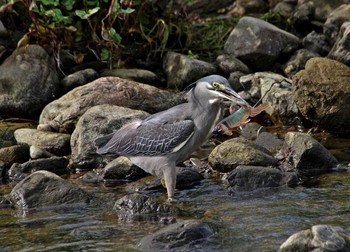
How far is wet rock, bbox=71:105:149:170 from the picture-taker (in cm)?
951

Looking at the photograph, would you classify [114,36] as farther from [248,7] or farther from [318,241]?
[318,241]

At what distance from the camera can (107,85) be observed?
10758mm

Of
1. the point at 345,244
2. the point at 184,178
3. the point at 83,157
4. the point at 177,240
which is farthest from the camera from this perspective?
the point at 83,157

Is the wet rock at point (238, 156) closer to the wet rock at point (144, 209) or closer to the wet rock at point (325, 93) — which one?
the wet rock at point (325, 93)

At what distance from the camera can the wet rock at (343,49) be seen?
37.4 feet

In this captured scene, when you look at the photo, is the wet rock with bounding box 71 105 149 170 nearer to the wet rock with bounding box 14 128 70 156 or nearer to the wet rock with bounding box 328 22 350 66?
the wet rock with bounding box 14 128 70 156

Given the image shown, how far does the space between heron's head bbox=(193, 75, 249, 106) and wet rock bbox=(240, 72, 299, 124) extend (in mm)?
3011

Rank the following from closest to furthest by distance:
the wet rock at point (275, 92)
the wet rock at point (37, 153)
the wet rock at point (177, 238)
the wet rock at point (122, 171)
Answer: the wet rock at point (177, 238) < the wet rock at point (122, 171) < the wet rock at point (37, 153) < the wet rock at point (275, 92)

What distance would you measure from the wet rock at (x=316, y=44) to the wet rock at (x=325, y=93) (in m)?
2.19

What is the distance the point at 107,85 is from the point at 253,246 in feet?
16.0

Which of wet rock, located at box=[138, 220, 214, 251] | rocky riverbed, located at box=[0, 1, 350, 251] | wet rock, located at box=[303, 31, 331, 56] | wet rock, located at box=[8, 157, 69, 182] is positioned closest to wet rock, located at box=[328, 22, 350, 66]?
rocky riverbed, located at box=[0, 1, 350, 251]

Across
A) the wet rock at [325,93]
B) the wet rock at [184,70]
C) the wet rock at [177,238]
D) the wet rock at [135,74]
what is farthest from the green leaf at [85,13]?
the wet rock at [177,238]

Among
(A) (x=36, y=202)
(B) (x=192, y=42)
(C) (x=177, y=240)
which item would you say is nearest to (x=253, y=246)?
(C) (x=177, y=240)

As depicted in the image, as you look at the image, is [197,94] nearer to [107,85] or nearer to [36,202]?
[36,202]
